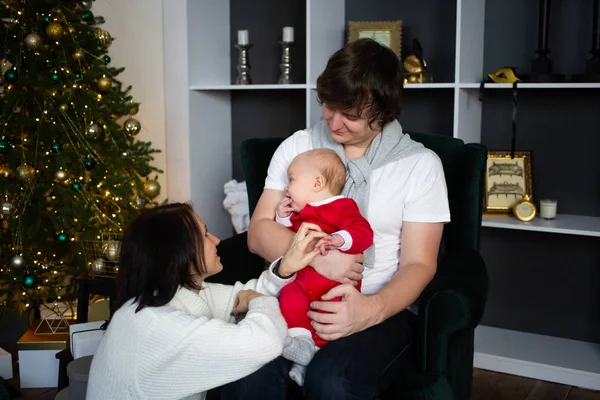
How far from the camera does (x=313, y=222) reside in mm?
1765

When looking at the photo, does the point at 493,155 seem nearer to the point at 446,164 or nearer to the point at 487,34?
the point at 487,34

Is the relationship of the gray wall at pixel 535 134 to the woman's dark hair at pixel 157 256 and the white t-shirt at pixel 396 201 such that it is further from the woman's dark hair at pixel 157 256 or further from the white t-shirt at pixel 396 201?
the woman's dark hair at pixel 157 256

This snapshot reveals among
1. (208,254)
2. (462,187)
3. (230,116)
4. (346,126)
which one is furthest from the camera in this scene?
(230,116)

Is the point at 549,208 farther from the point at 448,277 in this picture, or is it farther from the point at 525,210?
the point at 448,277

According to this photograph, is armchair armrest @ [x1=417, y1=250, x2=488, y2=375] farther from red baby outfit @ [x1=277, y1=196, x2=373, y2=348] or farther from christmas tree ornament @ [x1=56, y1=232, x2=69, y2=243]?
christmas tree ornament @ [x1=56, y1=232, x2=69, y2=243]

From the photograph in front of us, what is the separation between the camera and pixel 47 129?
2795 millimetres

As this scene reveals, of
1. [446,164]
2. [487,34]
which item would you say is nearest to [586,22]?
[487,34]

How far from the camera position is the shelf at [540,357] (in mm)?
2688

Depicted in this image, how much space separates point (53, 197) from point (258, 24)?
1290 millimetres

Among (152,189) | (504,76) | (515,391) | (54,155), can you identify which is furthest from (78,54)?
(515,391)

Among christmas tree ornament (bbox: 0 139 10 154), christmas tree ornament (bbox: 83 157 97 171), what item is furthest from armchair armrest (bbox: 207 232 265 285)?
christmas tree ornament (bbox: 0 139 10 154)

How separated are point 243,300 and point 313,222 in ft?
0.88

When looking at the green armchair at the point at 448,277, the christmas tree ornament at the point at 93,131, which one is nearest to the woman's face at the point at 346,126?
the green armchair at the point at 448,277

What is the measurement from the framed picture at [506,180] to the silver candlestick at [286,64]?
943mm
